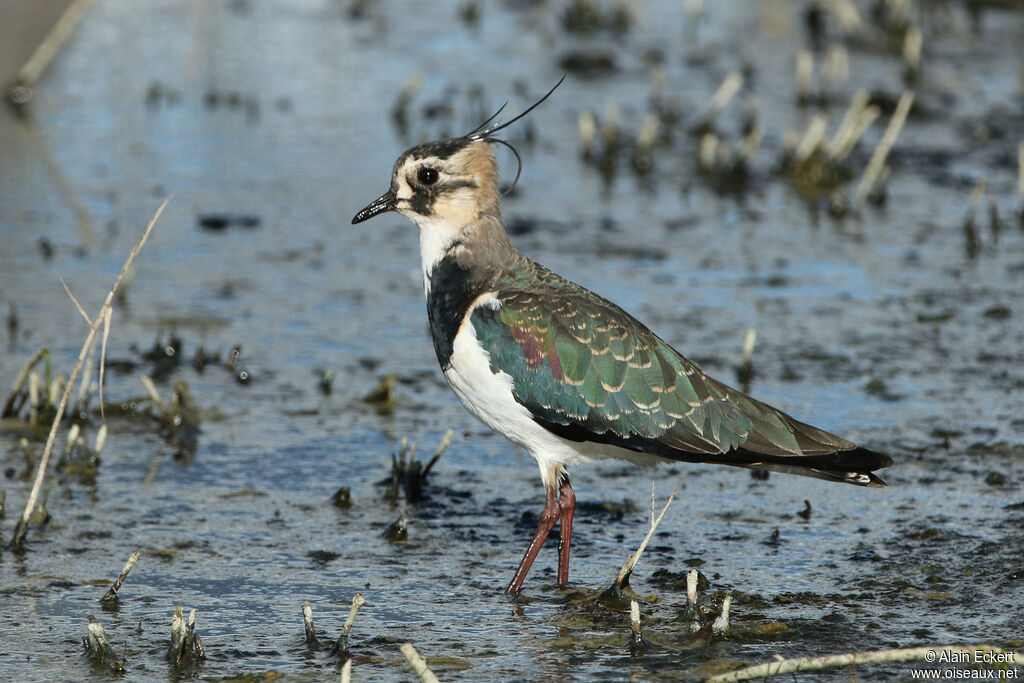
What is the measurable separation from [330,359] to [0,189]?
3.58 metres

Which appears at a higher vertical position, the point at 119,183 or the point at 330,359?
the point at 119,183

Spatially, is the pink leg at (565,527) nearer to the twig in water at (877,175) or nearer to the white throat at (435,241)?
the white throat at (435,241)

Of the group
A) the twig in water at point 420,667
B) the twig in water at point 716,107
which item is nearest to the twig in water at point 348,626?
the twig in water at point 420,667

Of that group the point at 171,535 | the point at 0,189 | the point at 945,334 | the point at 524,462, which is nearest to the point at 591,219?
the point at 945,334

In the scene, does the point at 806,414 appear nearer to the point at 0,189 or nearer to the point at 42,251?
the point at 42,251

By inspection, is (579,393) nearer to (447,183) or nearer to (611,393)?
(611,393)

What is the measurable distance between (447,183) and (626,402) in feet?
4.00

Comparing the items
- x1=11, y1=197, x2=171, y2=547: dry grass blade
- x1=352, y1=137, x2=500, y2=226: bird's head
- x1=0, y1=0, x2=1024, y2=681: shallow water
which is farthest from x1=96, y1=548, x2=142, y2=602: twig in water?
x1=352, y1=137, x2=500, y2=226: bird's head

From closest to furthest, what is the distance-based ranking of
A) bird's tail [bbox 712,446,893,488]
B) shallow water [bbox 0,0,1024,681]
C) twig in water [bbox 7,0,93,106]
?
shallow water [bbox 0,0,1024,681]
bird's tail [bbox 712,446,893,488]
twig in water [bbox 7,0,93,106]

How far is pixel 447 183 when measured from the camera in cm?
606

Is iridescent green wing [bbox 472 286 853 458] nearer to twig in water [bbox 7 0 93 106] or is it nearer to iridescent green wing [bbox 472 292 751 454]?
iridescent green wing [bbox 472 292 751 454]

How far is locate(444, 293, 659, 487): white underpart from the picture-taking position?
5.62 m

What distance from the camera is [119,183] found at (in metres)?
10.4

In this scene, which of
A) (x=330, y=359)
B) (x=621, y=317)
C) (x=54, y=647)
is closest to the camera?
(x=54, y=647)
